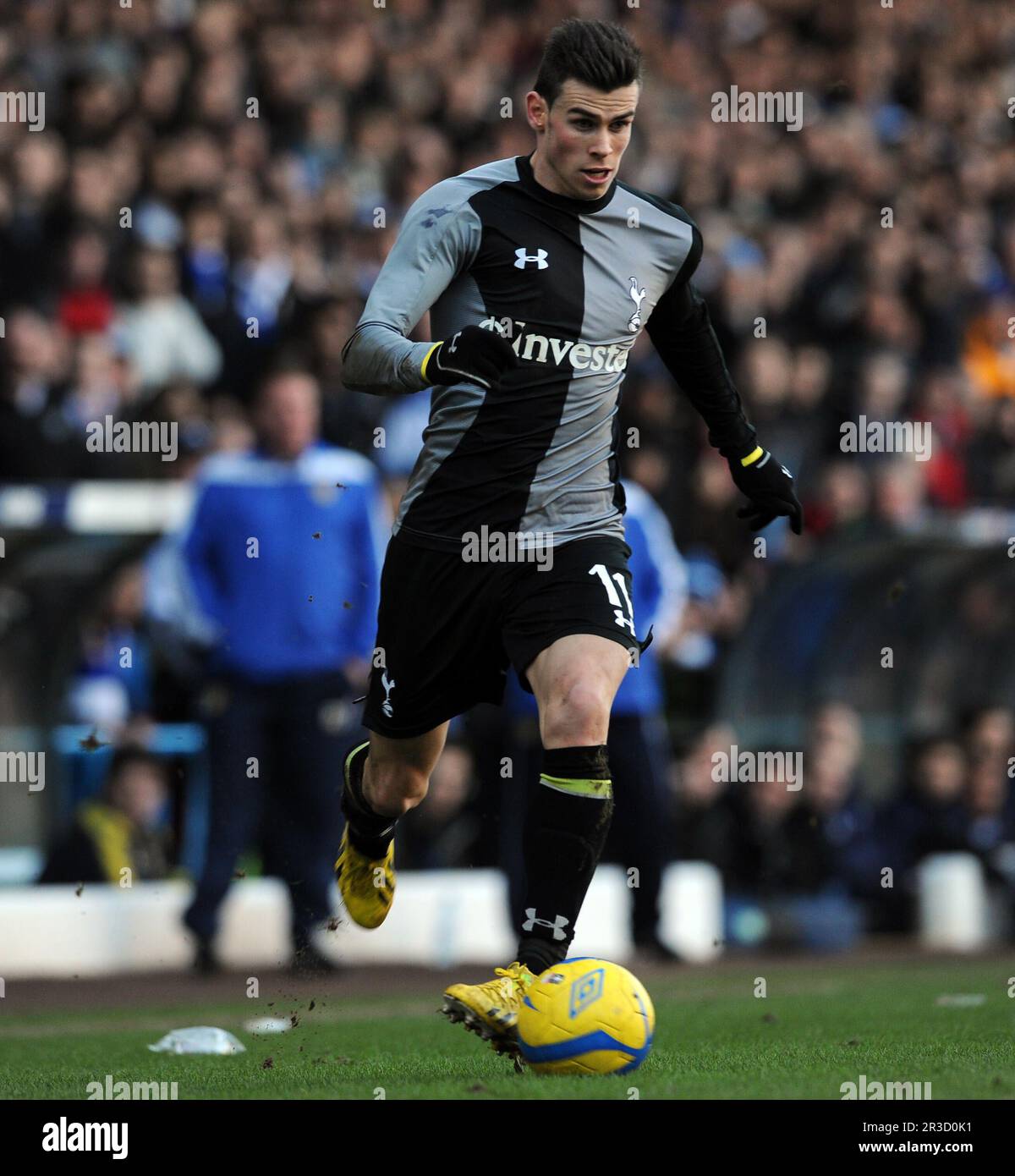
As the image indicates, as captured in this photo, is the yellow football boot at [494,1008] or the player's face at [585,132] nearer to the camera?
the yellow football boot at [494,1008]

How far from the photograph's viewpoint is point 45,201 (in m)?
11.4

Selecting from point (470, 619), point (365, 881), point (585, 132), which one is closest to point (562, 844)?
point (470, 619)

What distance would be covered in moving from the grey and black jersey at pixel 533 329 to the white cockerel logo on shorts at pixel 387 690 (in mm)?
397

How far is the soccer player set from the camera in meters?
5.31

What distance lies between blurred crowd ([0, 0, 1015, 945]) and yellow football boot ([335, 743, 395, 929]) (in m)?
3.22

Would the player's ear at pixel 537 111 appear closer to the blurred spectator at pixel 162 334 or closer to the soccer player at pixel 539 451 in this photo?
the soccer player at pixel 539 451

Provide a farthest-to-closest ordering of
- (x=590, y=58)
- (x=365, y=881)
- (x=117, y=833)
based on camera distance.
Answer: (x=117, y=833), (x=365, y=881), (x=590, y=58)

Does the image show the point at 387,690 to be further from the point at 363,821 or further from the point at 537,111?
the point at 537,111

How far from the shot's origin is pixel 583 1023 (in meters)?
5.01

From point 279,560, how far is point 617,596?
3.80 metres

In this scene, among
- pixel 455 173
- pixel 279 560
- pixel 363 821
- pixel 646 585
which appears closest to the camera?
pixel 363 821

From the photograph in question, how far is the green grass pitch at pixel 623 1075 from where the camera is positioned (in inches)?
195

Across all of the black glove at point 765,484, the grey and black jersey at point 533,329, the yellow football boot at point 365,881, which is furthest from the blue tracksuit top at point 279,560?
the grey and black jersey at point 533,329
